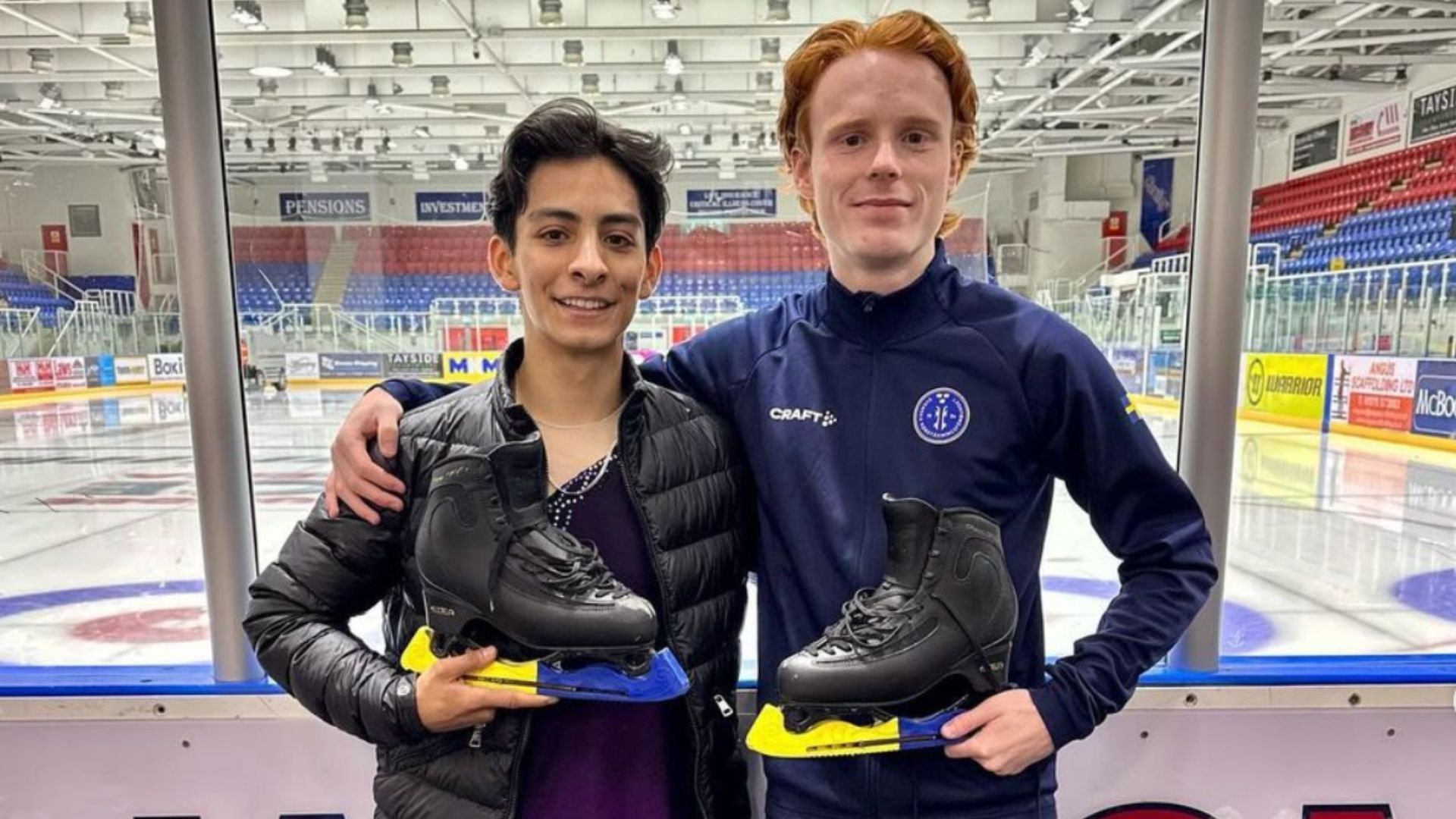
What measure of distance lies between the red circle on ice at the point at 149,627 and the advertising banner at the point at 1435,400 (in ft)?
30.0

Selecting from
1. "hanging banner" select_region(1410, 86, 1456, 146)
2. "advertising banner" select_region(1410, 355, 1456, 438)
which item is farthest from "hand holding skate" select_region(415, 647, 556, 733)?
"hanging banner" select_region(1410, 86, 1456, 146)

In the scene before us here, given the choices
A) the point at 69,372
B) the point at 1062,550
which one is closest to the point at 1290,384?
the point at 1062,550

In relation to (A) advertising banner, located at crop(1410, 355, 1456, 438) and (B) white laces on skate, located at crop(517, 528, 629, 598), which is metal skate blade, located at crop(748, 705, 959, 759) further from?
(A) advertising banner, located at crop(1410, 355, 1456, 438)

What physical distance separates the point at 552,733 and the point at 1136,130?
13.4 m

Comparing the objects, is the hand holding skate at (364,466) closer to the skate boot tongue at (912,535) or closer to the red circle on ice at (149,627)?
the skate boot tongue at (912,535)

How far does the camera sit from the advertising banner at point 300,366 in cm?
984

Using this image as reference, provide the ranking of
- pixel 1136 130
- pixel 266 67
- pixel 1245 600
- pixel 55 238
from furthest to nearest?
pixel 1136 130 < pixel 266 67 < pixel 55 238 < pixel 1245 600

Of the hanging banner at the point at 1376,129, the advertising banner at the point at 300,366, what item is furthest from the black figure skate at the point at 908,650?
the hanging banner at the point at 1376,129

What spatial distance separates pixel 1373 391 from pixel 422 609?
9836 millimetres

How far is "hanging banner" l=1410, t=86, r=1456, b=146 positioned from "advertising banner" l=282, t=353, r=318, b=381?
14.2 metres

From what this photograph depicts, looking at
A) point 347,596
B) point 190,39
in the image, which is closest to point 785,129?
point 347,596

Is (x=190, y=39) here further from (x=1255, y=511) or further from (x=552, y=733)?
(x=1255, y=511)

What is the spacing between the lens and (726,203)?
15.4 ft

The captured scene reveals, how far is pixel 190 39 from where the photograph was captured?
5.01 ft
